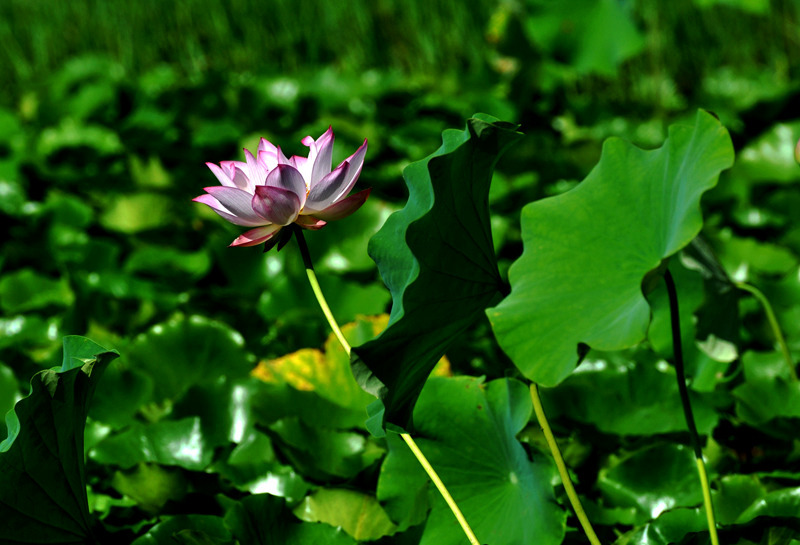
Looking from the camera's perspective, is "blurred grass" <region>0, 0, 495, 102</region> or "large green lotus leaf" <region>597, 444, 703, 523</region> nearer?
"large green lotus leaf" <region>597, 444, 703, 523</region>

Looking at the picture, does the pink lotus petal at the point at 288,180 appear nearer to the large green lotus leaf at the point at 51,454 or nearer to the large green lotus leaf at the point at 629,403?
the large green lotus leaf at the point at 51,454

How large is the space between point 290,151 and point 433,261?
1.37 m

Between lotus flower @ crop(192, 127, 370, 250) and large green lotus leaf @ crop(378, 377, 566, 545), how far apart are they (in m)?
0.22

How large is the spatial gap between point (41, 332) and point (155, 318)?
165mm

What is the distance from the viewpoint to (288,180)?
2.02ft

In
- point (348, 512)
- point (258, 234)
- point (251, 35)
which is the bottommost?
point (251, 35)

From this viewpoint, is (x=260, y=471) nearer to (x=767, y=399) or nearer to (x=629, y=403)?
(x=629, y=403)

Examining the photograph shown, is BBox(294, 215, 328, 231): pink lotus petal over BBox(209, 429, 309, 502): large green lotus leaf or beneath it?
over

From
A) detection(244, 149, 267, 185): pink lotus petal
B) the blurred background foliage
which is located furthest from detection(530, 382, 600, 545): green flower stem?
detection(244, 149, 267, 185): pink lotus petal

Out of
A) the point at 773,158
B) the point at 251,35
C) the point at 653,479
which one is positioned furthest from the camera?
the point at 251,35

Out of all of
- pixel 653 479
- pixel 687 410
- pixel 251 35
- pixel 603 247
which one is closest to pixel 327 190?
pixel 603 247

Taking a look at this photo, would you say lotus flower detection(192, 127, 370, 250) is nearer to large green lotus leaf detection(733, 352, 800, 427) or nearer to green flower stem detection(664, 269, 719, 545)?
green flower stem detection(664, 269, 719, 545)

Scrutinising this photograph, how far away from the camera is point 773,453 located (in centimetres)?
94

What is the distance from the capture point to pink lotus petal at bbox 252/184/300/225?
0.61 m
